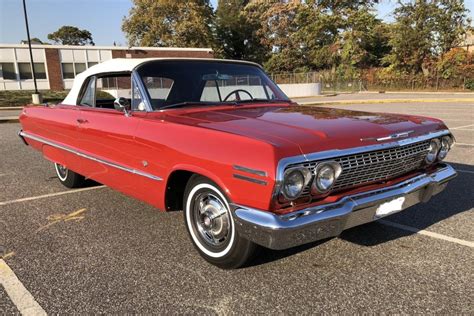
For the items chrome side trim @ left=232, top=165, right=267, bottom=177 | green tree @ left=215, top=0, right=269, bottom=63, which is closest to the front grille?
chrome side trim @ left=232, top=165, right=267, bottom=177

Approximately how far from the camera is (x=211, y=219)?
303cm

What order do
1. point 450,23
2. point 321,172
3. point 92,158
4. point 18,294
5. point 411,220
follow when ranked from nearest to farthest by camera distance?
point 321,172 → point 18,294 → point 411,220 → point 92,158 → point 450,23

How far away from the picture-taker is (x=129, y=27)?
146 feet

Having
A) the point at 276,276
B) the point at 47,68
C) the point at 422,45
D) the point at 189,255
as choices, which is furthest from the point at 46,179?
the point at 422,45

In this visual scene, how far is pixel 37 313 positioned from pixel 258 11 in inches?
2104

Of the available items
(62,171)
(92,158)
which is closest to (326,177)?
(92,158)

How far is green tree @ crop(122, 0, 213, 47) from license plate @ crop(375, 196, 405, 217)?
4220 centimetres

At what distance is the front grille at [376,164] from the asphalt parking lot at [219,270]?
66 cm

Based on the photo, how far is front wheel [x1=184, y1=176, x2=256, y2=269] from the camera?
286cm

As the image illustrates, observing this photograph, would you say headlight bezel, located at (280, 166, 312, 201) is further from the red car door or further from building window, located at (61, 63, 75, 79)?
building window, located at (61, 63, 75, 79)

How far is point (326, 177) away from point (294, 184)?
0.86 feet

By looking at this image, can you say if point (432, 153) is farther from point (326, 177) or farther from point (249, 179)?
point (249, 179)

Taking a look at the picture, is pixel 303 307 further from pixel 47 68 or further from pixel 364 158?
pixel 47 68

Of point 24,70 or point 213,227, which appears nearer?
point 213,227
